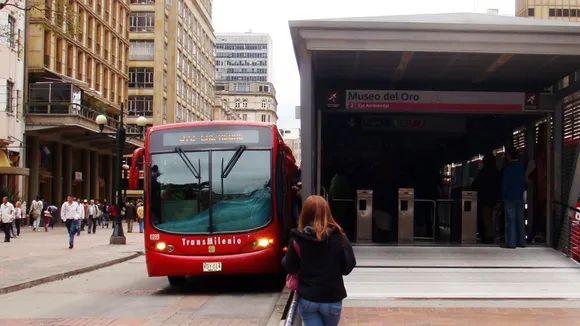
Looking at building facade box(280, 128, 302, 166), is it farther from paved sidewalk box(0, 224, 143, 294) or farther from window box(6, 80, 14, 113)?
window box(6, 80, 14, 113)

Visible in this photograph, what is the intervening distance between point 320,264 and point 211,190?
812 cm

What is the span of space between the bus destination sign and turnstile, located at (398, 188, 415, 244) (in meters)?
3.18

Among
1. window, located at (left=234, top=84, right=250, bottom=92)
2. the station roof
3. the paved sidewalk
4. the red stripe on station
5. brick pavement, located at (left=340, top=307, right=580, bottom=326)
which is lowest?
the paved sidewalk

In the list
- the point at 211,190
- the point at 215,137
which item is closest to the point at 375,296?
the point at 211,190

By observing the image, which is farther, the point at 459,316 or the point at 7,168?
the point at 7,168

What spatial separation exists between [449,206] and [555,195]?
3.47 m

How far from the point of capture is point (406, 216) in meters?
15.3

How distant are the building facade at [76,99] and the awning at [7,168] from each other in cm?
417

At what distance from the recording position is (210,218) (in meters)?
13.8

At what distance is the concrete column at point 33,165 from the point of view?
152 feet

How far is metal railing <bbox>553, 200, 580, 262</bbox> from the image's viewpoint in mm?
13039

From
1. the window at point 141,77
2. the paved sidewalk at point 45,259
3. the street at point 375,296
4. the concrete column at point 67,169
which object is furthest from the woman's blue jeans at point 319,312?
the window at point 141,77

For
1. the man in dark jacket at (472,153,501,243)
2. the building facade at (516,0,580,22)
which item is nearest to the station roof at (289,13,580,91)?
the man in dark jacket at (472,153,501,243)

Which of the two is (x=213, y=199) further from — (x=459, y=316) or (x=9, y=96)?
(x=9, y=96)
